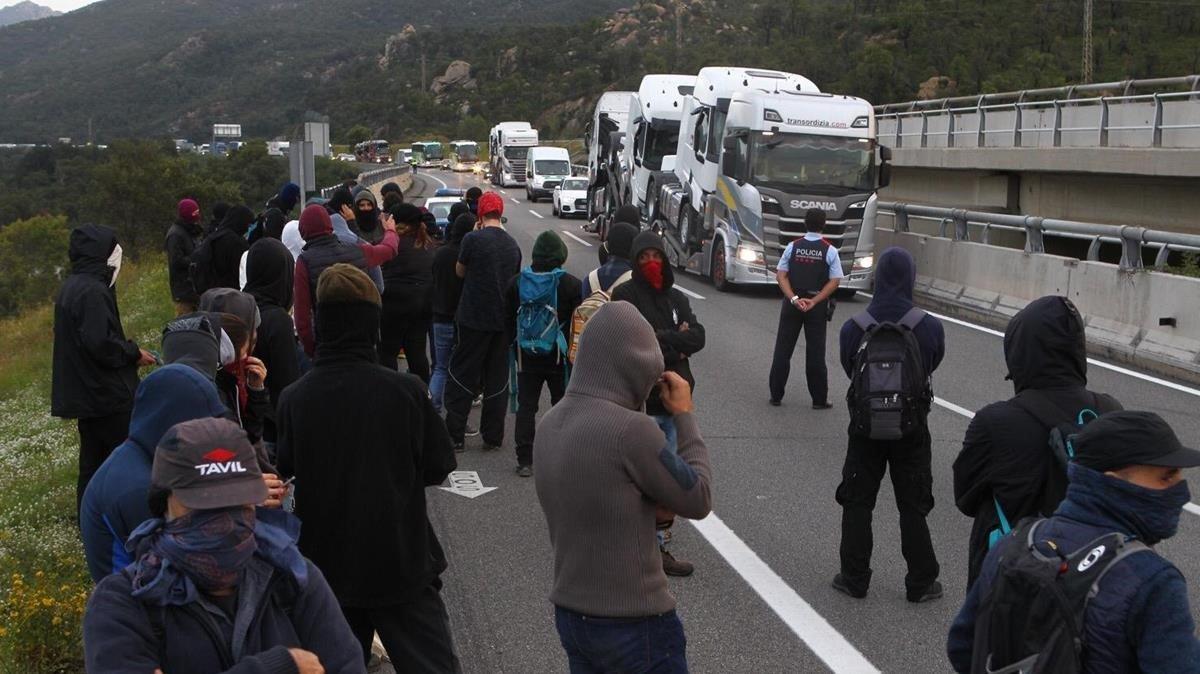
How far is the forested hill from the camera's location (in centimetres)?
6688

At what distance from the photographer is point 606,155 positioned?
113 feet

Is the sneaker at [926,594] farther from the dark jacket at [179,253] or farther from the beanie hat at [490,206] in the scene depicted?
the dark jacket at [179,253]

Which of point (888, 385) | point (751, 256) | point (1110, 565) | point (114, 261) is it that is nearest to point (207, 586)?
point (1110, 565)

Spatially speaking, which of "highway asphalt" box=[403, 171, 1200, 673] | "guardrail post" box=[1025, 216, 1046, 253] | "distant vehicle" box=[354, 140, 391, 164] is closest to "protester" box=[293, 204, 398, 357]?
"highway asphalt" box=[403, 171, 1200, 673]

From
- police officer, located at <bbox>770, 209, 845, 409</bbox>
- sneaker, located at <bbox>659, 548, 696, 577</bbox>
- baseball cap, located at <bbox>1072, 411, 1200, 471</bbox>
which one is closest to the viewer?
baseball cap, located at <bbox>1072, 411, 1200, 471</bbox>

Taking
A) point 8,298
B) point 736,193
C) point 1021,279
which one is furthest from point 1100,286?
point 8,298

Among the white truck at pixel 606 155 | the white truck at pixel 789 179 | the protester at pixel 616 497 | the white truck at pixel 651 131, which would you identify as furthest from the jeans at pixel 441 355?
the white truck at pixel 606 155

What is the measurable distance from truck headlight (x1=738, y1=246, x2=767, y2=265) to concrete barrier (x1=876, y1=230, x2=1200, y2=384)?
8.77ft

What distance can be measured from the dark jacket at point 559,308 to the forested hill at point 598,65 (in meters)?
49.1

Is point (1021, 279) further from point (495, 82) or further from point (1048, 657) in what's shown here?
point (495, 82)

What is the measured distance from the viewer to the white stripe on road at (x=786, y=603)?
612 cm

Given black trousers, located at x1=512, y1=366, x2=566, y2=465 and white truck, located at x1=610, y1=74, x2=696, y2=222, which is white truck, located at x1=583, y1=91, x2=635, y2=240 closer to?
white truck, located at x1=610, y1=74, x2=696, y2=222

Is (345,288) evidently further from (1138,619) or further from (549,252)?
(549,252)

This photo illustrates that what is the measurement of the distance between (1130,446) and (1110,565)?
329 millimetres
